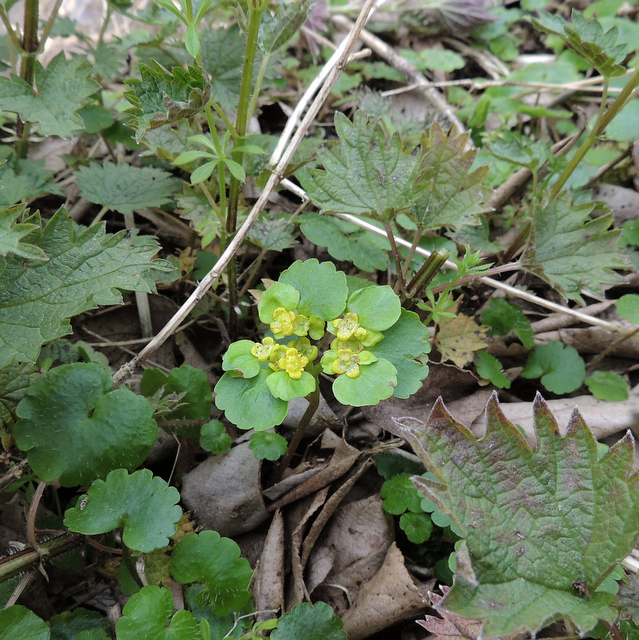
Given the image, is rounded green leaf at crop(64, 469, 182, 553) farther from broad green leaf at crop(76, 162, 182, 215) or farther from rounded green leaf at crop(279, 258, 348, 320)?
broad green leaf at crop(76, 162, 182, 215)

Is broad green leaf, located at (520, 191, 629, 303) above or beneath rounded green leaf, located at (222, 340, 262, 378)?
above

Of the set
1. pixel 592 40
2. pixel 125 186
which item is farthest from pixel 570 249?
pixel 125 186

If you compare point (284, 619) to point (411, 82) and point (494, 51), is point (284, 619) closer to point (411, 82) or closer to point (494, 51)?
point (411, 82)

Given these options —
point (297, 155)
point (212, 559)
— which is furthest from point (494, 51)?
point (212, 559)

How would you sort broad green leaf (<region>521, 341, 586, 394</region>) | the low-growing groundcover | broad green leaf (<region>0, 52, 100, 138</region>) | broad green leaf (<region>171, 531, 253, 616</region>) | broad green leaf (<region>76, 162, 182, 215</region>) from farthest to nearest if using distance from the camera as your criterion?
broad green leaf (<region>76, 162, 182, 215</region>) < broad green leaf (<region>521, 341, 586, 394</region>) < broad green leaf (<region>0, 52, 100, 138</region>) < broad green leaf (<region>171, 531, 253, 616</region>) < the low-growing groundcover

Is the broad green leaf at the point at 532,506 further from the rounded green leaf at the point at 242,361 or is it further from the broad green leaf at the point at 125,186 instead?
the broad green leaf at the point at 125,186

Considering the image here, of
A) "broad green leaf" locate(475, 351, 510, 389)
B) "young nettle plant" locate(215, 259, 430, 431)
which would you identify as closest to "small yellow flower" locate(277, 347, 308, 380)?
"young nettle plant" locate(215, 259, 430, 431)

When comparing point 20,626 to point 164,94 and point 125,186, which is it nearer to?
point 164,94

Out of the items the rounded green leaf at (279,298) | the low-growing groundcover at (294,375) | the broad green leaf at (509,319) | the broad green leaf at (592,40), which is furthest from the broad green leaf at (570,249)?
the rounded green leaf at (279,298)
